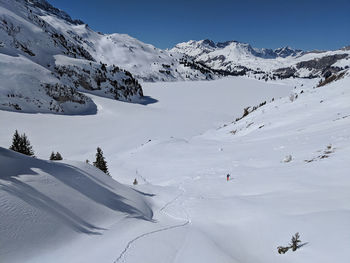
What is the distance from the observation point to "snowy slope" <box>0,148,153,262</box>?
203 inches

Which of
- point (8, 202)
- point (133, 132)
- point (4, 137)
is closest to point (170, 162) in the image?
point (8, 202)

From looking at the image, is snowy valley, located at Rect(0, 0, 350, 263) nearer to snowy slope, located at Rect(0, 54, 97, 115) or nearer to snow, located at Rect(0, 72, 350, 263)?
snow, located at Rect(0, 72, 350, 263)

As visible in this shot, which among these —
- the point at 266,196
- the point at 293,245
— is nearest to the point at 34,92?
the point at 266,196

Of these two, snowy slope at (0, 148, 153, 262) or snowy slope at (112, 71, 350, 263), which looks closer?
snowy slope at (0, 148, 153, 262)

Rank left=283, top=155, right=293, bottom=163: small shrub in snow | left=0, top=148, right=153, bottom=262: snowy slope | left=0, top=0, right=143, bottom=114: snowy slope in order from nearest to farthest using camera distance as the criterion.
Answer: left=0, top=148, right=153, bottom=262: snowy slope → left=283, top=155, right=293, bottom=163: small shrub in snow → left=0, top=0, right=143, bottom=114: snowy slope

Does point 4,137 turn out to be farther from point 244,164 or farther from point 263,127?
point 263,127

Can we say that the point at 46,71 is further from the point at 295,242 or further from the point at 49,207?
the point at 295,242

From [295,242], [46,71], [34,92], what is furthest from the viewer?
[46,71]

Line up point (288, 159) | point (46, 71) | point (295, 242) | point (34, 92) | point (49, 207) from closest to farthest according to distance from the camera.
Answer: point (295, 242)
point (49, 207)
point (288, 159)
point (34, 92)
point (46, 71)

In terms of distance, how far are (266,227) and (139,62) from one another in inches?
7354

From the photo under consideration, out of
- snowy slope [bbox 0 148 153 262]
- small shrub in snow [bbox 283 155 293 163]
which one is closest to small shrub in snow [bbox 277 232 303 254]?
snowy slope [bbox 0 148 153 262]

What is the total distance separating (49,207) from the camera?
6.38 meters

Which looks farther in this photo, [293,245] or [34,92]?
[34,92]

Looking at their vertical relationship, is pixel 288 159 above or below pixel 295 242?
above
